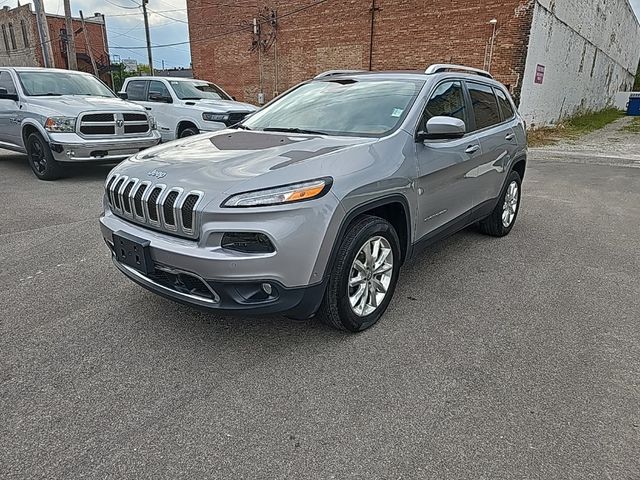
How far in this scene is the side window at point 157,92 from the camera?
1014 centimetres

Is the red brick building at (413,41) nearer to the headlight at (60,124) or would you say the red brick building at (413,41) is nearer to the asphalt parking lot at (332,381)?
the headlight at (60,124)

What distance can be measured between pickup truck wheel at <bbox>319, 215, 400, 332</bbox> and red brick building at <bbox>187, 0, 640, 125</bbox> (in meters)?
14.1

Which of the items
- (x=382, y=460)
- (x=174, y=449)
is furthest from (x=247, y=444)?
(x=382, y=460)

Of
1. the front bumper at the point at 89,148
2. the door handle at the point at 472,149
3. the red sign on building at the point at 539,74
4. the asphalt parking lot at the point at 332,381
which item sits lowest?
the asphalt parking lot at the point at 332,381

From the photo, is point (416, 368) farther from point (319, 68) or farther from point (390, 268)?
point (319, 68)

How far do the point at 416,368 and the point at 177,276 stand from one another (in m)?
1.48

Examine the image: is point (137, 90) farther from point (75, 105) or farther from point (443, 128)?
point (443, 128)

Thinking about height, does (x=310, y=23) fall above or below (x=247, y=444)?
above

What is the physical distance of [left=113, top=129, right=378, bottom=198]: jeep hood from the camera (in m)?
2.55

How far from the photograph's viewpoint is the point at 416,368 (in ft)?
8.91

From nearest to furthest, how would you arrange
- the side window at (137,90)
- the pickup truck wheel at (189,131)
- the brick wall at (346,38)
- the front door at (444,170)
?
the front door at (444,170), the pickup truck wheel at (189,131), the side window at (137,90), the brick wall at (346,38)

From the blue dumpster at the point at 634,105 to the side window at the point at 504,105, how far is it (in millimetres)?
33163

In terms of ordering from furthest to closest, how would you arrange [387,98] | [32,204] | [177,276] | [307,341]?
1. [32,204]
2. [387,98]
3. [307,341]
4. [177,276]

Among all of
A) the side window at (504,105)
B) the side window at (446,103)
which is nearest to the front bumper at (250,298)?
the side window at (446,103)
